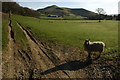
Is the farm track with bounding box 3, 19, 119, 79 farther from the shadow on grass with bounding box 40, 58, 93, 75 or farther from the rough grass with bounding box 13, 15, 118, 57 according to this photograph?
the rough grass with bounding box 13, 15, 118, 57

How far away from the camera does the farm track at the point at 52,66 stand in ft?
34.6

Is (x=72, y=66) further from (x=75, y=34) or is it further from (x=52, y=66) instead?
(x=75, y=34)

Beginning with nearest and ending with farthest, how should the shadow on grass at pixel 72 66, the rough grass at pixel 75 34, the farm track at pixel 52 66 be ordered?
the farm track at pixel 52 66 < the shadow on grass at pixel 72 66 < the rough grass at pixel 75 34

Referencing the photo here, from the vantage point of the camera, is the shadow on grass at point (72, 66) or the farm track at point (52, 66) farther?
the shadow on grass at point (72, 66)

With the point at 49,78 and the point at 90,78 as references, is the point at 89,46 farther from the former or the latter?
the point at 49,78

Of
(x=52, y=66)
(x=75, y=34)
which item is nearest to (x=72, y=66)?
(x=52, y=66)

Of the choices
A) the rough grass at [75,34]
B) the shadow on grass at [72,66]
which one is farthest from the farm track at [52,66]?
the rough grass at [75,34]

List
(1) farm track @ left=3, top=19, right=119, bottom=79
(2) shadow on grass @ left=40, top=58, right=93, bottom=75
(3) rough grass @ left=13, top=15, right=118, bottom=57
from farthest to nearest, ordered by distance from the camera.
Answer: (3) rough grass @ left=13, top=15, right=118, bottom=57, (2) shadow on grass @ left=40, top=58, right=93, bottom=75, (1) farm track @ left=3, top=19, right=119, bottom=79

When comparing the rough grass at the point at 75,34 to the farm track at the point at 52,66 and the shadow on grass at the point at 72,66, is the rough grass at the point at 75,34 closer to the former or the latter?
the farm track at the point at 52,66

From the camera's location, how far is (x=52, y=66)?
12031 millimetres

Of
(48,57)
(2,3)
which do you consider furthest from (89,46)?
(2,3)

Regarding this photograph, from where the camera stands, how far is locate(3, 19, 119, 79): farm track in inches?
416

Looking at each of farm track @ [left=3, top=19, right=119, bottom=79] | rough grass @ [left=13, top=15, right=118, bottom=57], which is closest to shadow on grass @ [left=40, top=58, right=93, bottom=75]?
farm track @ [left=3, top=19, right=119, bottom=79]

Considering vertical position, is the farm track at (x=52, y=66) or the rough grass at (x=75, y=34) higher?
the rough grass at (x=75, y=34)
